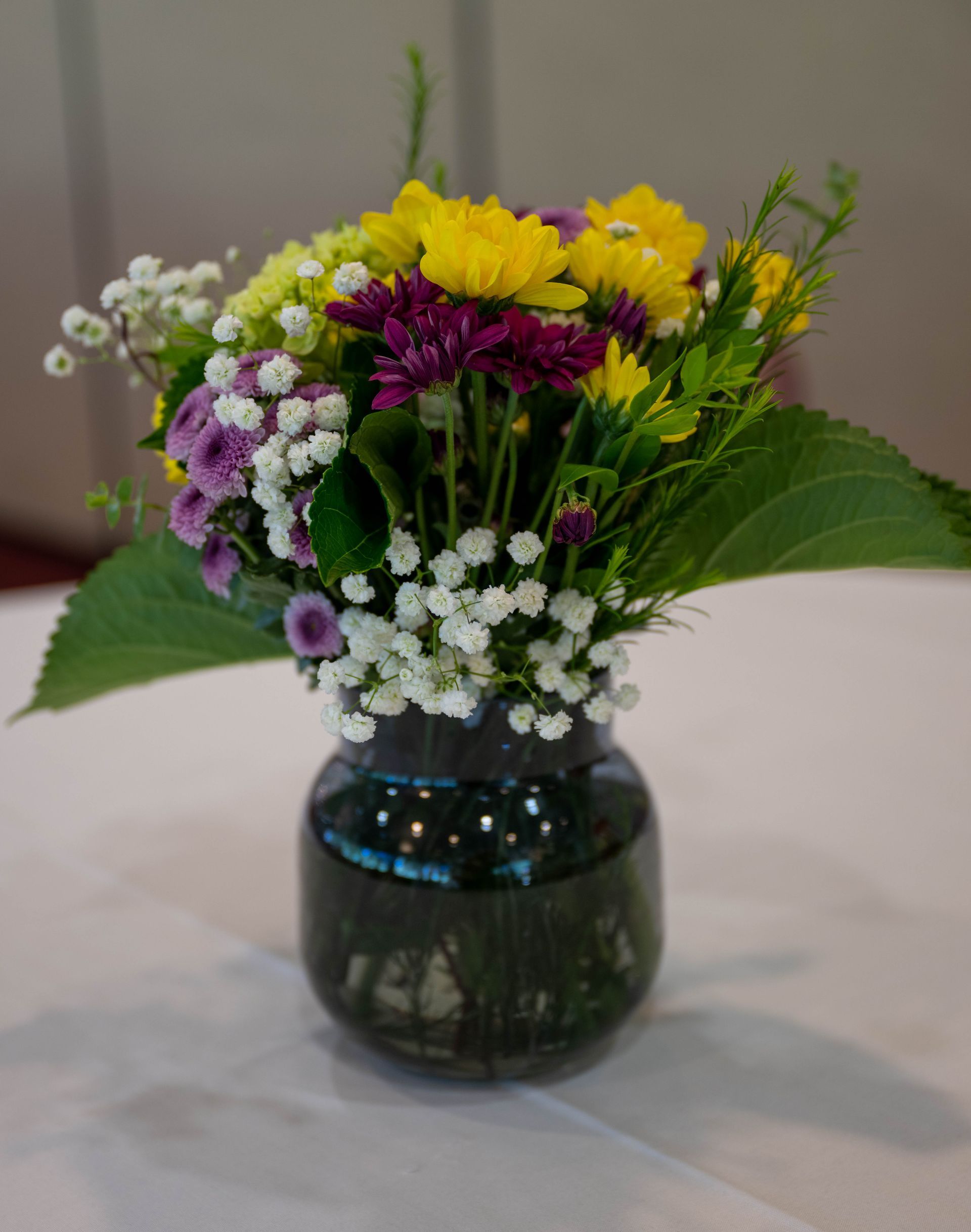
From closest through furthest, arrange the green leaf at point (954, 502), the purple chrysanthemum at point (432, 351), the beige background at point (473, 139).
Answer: the purple chrysanthemum at point (432, 351)
the green leaf at point (954, 502)
the beige background at point (473, 139)

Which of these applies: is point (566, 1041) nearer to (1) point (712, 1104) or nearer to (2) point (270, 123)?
(1) point (712, 1104)

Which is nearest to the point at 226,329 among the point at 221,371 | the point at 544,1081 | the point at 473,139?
the point at 221,371

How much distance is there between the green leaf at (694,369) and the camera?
0.38 meters

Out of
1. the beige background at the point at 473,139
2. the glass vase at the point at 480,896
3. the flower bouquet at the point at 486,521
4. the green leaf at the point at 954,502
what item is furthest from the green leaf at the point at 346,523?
the beige background at the point at 473,139

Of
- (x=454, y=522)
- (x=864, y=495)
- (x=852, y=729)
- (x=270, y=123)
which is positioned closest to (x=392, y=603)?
(x=454, y=522)

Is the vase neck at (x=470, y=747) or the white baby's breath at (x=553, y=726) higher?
the white baby's breath at (x=553, y=726)

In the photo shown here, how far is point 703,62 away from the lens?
2.54m

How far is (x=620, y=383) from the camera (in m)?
0.41

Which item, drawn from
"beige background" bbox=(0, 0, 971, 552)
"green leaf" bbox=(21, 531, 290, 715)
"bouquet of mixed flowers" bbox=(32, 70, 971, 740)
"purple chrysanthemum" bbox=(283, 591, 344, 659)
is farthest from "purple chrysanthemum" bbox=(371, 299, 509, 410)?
"beige background" bbox=(0, 0, 971, 552)

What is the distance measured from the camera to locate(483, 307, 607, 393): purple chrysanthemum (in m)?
0.40

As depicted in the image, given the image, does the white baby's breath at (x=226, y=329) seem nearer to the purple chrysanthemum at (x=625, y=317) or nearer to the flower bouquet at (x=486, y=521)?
the flower bouquet at (x=486, y=521)

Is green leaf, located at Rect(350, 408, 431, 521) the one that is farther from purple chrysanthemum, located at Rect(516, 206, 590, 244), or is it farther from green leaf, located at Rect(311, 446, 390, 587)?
purple chrysanthemum, located at Rect(516, 206, 590, 244)

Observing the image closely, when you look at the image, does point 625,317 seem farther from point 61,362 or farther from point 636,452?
point 61,362

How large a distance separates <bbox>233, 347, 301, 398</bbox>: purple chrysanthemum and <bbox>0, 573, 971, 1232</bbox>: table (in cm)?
31
